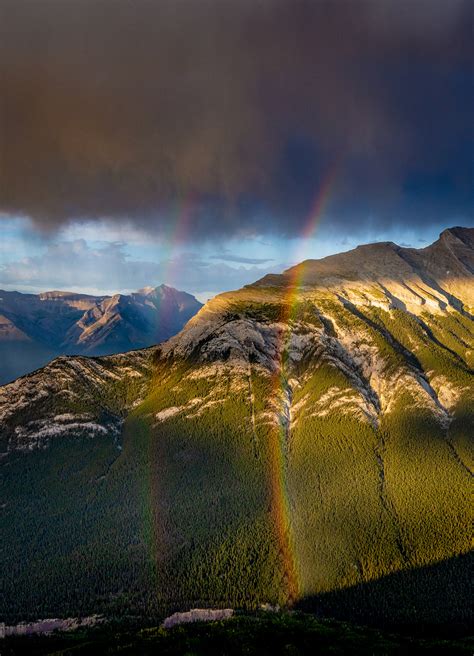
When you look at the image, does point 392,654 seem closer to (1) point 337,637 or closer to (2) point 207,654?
(1) point 337,637

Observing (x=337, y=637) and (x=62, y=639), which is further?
(x=62, y=639)

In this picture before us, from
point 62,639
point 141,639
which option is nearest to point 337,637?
point 141,639

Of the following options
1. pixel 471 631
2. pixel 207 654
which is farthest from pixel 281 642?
pixel 471 631

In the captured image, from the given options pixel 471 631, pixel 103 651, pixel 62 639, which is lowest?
pixel 471 631

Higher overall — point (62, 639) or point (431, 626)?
point (62, 639)

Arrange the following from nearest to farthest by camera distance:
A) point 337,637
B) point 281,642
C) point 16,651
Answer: point 281,642 → point 337,637 → point 16,651

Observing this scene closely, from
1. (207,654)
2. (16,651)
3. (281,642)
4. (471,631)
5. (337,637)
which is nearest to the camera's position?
(207,654)

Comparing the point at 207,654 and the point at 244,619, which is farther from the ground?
the point at 207,654

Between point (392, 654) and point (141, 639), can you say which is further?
point (141, 639)

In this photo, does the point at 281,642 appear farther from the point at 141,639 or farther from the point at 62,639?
the point at 62,639
